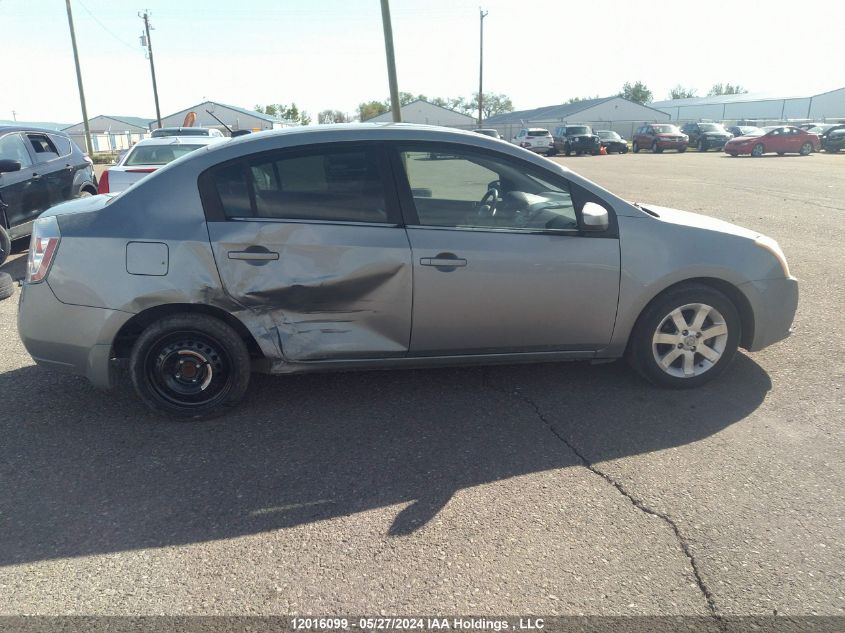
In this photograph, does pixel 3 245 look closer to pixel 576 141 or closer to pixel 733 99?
pixel 576 141

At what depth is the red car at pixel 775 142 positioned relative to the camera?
35.0m

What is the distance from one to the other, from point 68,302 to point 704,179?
2045 centimetres

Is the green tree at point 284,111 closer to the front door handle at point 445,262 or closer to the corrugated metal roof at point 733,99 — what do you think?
the corrugated metal roof at point 733,99

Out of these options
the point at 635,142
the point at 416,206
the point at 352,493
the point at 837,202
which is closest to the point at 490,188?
the point at 416,206

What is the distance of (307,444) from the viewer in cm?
371

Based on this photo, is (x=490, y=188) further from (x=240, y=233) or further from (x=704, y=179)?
(x=704, y=179)

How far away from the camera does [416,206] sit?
3.96 m

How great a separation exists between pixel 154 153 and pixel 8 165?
2.45 metres

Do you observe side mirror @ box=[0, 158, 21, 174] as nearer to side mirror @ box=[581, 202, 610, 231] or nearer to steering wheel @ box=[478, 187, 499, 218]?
steering wheel @ box=[478, 187, 499, 218]

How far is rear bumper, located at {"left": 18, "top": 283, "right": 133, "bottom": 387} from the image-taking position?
3773 millimetres

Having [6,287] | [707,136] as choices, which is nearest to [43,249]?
[6,287]

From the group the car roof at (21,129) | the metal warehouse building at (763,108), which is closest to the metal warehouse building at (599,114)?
the metal warehouse building at (763,108)

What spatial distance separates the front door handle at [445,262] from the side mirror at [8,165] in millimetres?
6883

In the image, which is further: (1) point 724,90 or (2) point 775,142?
(1) point 724,90
